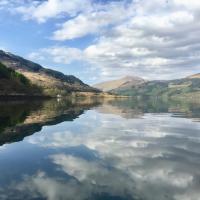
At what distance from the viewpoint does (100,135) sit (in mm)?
52562

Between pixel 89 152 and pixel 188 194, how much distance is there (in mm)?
16800

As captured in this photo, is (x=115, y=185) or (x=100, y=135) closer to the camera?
(x=115, y=185)

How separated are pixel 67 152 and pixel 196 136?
77.1 feet

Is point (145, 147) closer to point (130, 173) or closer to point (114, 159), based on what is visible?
point (114, 159)

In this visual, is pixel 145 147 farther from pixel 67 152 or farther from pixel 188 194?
pixel 188 194

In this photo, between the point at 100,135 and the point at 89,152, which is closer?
the point at 89,152

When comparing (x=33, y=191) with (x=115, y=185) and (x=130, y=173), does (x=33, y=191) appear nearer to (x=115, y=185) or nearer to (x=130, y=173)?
(x=115, y=185)

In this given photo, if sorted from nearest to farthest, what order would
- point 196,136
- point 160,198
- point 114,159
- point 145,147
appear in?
point 160,198, point 114,159, point 145,147, point 196,136

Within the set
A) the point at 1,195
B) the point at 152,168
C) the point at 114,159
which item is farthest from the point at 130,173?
the point at 1,195

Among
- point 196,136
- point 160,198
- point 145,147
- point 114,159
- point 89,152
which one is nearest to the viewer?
point 160,198

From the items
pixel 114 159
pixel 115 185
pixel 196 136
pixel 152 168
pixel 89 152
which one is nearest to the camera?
pixel 115 185

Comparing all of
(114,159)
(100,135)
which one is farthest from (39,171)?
(100,135)

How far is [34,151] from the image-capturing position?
125 ft

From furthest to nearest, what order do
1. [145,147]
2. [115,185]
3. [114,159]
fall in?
[145,147]
[114,159]
[115,185]
